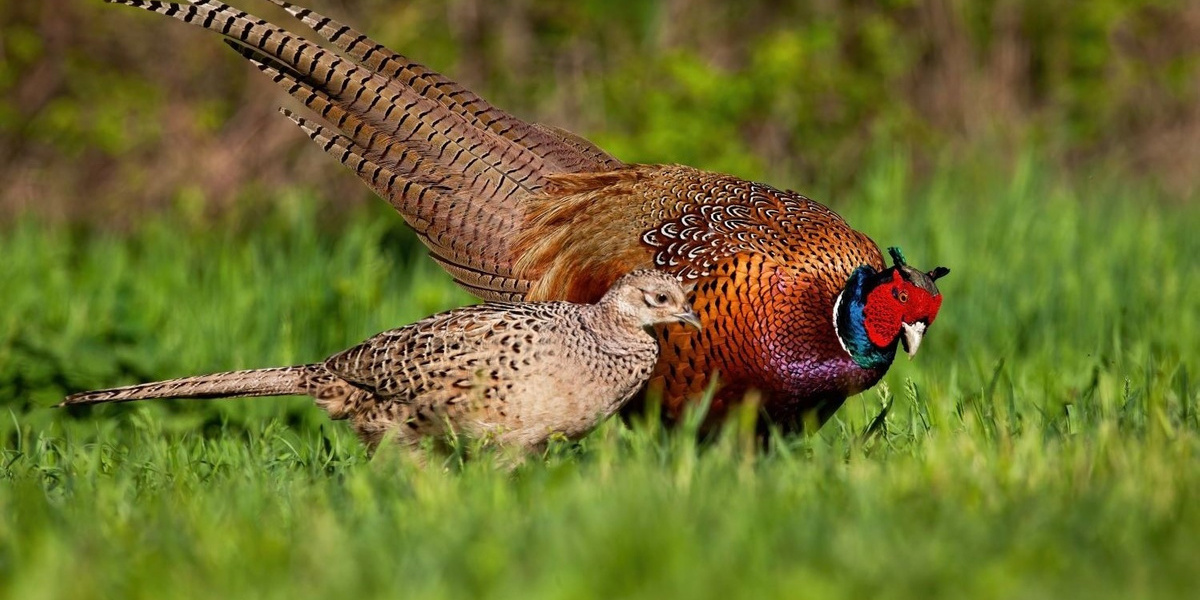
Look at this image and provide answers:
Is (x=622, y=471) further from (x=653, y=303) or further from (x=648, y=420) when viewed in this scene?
(x=648, y=420)

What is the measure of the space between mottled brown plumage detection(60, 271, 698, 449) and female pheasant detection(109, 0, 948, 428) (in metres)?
0.27

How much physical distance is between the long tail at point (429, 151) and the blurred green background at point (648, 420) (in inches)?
32.6

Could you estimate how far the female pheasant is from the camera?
459cm

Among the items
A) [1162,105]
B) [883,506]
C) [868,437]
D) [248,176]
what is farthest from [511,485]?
[1162,105]

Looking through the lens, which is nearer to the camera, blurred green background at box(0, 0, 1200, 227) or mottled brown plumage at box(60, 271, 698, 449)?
mottled brown plumage at box(60, 271, 698, 449)

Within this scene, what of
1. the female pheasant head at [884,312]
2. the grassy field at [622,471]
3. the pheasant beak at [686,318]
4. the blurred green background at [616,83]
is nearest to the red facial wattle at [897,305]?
the female pheasant head at [884,312]

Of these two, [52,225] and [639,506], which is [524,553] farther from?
[52,225]

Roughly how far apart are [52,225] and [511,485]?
650 cm

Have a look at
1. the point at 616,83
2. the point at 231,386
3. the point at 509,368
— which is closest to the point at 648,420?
the point at 509,368

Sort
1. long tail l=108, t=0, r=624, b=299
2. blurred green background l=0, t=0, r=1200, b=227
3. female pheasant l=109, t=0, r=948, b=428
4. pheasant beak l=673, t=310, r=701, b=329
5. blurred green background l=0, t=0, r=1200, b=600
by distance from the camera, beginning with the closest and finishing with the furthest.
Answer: blurred green background l=0, t=0, r=1200, b=600 → pheasant beak l=673, t=310, r=701, b=329 → female pheasant l=109, t=0, r=948, b=428 → long tail l=108, t=0, r=624, b=299 → blurred green background l=0, t=0, r=1200, b=227

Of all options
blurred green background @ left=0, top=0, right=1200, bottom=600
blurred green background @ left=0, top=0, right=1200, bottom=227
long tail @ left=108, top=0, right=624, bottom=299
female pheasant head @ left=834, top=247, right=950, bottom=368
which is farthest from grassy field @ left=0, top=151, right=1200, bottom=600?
blurred green background @ left=0, top=0, right=1200, bottom=227

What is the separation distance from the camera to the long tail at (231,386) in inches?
186

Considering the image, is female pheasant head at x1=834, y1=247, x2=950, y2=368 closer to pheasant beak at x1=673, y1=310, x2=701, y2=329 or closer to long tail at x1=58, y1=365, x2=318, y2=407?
pheasant beak at x1=673, y1=310, x2=701, y2=329

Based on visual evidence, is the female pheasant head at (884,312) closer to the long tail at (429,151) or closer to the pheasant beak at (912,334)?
the pheasant beak at (912,334)
